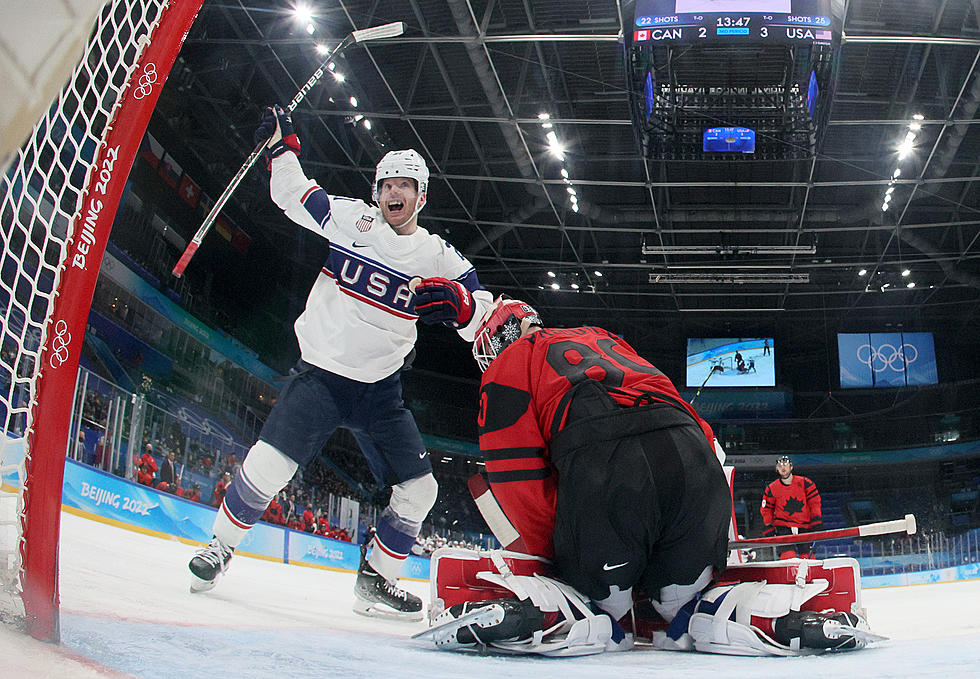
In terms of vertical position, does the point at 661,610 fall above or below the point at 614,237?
below

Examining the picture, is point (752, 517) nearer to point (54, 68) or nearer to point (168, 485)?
point (168, 485)

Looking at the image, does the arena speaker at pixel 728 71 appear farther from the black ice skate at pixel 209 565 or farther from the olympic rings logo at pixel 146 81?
the olympic rings logo at pixel 146 81

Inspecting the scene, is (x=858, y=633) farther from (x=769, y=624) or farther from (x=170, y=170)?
(x=170, y=170)

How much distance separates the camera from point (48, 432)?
751 millimetres

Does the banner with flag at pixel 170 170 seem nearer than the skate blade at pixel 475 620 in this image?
No

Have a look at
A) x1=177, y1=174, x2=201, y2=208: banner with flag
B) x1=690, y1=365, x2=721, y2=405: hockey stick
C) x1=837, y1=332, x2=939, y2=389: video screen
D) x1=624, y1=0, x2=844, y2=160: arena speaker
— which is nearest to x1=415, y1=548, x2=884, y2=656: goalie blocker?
x1=624, y1=0, x2=844, y2=160: arena speaker

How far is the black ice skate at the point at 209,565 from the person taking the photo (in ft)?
5.45

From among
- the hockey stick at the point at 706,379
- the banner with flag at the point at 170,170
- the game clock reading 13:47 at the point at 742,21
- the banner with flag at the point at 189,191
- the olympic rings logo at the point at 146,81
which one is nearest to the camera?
the olympic rings logo at the point at 146,81

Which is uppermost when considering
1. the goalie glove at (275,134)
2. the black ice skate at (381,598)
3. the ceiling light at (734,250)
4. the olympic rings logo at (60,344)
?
the ceiling light at (734,250)

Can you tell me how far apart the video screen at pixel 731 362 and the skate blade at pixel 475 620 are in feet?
31.8

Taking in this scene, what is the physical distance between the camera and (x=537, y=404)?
51.9 inches

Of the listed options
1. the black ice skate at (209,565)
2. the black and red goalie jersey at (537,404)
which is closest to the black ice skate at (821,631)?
the black and red goalie jersey at (537,404)

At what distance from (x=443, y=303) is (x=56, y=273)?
3.61 feet

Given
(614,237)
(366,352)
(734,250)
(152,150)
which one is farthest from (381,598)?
(614,237)
